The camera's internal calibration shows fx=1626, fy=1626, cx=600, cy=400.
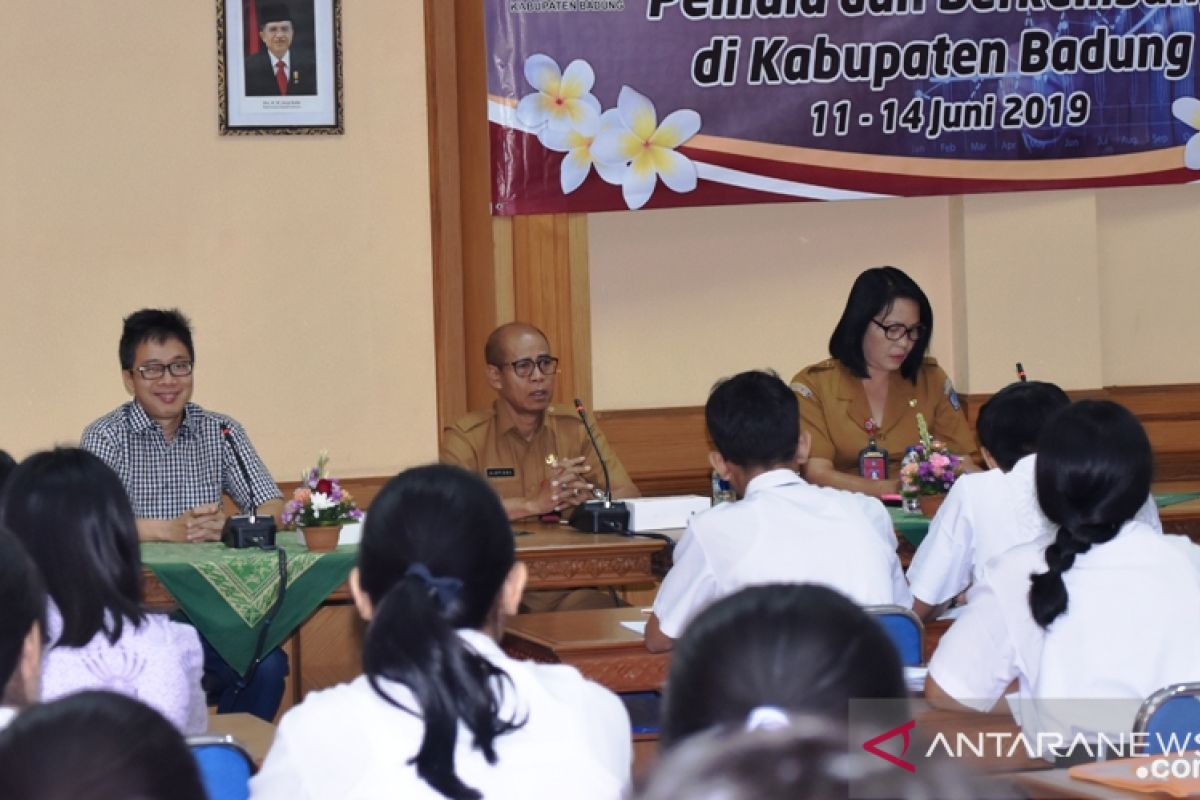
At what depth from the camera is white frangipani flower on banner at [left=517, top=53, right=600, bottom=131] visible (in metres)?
5.22

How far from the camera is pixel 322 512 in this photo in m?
3.81

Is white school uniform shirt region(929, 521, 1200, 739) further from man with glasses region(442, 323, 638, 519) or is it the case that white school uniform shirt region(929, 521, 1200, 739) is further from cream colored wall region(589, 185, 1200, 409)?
cream colored wall region(589, 185, 1200, 409)

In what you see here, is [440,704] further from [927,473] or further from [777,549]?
[927,473]

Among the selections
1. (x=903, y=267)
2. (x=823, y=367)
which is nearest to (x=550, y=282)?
(x=823, y=367)

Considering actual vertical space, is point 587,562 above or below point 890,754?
below

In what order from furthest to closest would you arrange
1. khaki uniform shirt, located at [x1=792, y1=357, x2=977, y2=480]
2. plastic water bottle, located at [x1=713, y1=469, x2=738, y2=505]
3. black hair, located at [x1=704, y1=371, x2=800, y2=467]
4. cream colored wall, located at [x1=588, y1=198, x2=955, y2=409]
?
cream colored wall, located at [x1=588, y1=198, x2=955, y2=409] → khaki uniform shirt, located at [x1=792, y1=357, x2=977, y2=480] → plastic water bottle, located at [x1=713, y1=469, x2=738, y2=505] → black hair, located at [x1=704, y1=371, x2=800, y2=467]

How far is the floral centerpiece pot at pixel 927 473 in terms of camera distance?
411 centimetres

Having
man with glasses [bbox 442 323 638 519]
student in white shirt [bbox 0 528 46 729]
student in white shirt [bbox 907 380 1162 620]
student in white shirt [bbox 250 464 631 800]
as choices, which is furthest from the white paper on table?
man with glasses [bbox 442 323 638 519]

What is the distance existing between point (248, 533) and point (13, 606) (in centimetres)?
231

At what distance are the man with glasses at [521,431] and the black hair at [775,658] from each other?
3373 mm

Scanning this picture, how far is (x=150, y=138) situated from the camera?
208 inches

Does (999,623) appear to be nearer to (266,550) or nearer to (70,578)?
(70,578)

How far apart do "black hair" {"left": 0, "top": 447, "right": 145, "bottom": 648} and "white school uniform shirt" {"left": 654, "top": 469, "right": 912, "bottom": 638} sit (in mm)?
979

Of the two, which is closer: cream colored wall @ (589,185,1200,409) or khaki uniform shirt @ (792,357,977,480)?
khaki uniform shirt @ (792,357,977,480)
